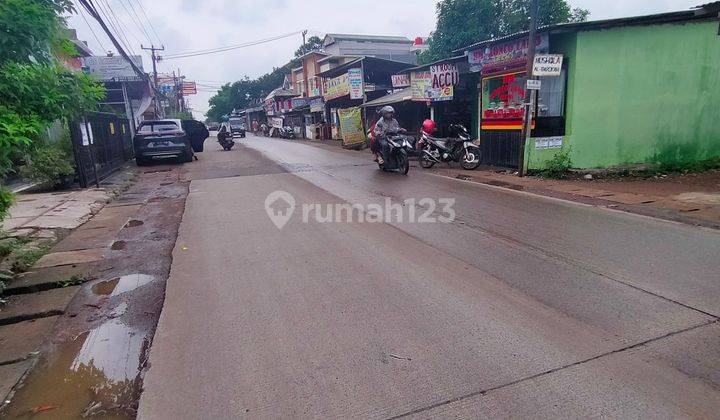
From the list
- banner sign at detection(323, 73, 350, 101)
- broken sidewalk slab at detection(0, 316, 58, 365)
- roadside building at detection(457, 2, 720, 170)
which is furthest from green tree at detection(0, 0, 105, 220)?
banner sign at detection(323, 73, 350, 101)

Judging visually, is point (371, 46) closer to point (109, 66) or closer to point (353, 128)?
point (109, 66)

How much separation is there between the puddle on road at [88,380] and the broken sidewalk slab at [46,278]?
1493mm

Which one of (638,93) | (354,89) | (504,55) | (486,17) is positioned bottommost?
(638,93)

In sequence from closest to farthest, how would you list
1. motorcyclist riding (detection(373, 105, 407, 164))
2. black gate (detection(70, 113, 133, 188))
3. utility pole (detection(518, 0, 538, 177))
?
utility pole (detection(518, 0, 538, 177))
black gate (detection(70, 113, 133, 188))
motorcyclist riding (detection(373, 105, 407, 164))

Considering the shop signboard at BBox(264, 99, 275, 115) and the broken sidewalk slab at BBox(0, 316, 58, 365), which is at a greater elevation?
the shop signboard at BBox(264, 99, 275, 115)

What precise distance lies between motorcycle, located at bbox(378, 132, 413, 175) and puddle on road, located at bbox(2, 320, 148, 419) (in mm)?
9772

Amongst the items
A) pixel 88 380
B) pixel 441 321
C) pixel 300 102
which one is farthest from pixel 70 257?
pixel 300 102

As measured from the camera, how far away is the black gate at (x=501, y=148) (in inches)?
507

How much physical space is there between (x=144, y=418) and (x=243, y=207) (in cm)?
626

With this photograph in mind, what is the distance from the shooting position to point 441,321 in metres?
3.75

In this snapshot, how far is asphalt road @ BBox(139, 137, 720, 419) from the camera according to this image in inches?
109

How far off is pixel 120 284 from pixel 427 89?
15.7m

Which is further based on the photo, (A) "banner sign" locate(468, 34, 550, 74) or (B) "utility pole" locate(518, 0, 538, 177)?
(A) "banner sign" locate(468, 34, 550, 74)

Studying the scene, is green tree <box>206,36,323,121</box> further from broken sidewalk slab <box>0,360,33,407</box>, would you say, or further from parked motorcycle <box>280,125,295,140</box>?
broken sidewalk slab <box>0,360,33,407</box>
